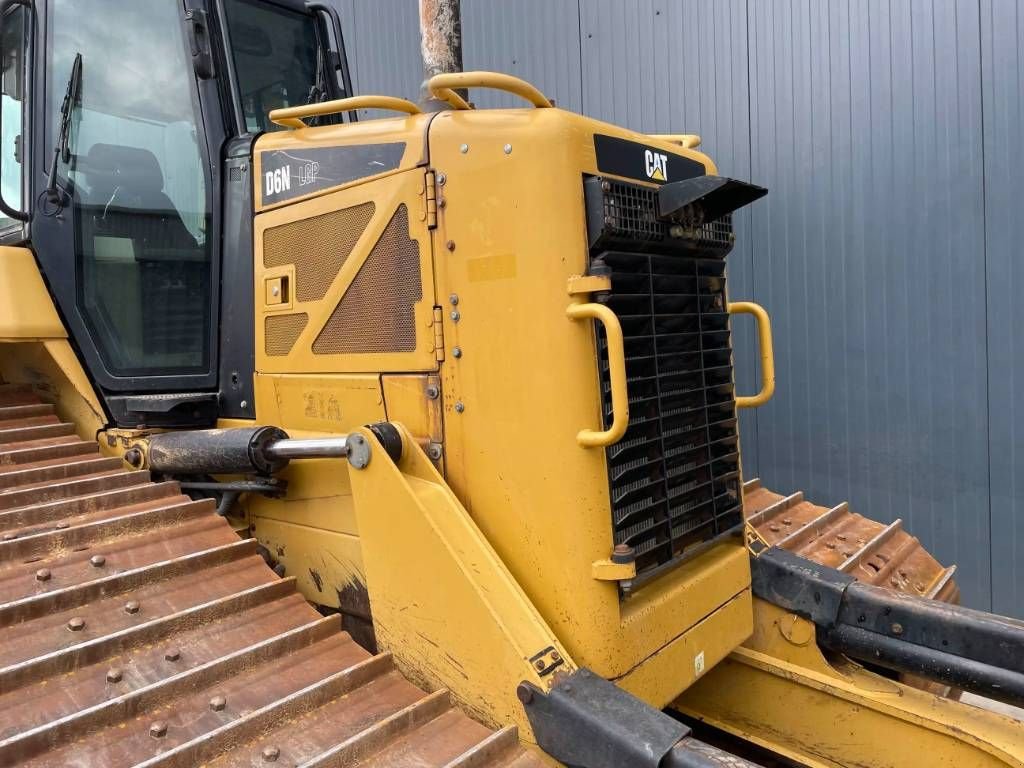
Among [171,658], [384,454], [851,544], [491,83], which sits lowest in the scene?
[851,544]

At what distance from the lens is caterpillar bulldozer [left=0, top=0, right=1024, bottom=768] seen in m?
2.12

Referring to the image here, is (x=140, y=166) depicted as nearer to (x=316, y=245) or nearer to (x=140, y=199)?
(x=140, y=199)

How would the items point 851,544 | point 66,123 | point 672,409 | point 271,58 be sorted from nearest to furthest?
point 672,409 < point 66,123 < point 271,58 < point 851,544

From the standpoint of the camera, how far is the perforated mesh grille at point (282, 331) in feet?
9.25

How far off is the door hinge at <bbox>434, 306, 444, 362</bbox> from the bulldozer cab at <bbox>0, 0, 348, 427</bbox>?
964 millimetres

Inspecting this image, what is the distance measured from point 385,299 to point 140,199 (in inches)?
49.1

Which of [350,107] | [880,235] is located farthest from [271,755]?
[880,235]

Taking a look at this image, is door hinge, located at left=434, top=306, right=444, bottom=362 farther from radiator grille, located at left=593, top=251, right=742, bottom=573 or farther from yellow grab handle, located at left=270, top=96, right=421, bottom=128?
yellow grab handle, located at left=270, top=96, right=421, bottom=128

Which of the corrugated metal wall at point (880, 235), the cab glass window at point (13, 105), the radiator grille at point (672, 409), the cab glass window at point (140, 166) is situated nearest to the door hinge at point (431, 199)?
the radiator grille at point (672, 409)

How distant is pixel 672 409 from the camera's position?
253 centimetres

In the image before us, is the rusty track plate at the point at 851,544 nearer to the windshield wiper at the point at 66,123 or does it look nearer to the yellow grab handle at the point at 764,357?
the yellow grab handle at the point at 764,357

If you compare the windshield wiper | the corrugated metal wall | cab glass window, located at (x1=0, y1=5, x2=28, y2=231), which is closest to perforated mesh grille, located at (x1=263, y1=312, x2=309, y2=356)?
the windshield wiper

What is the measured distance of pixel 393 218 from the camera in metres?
2.49

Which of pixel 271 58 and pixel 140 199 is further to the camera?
pixel 271 58
